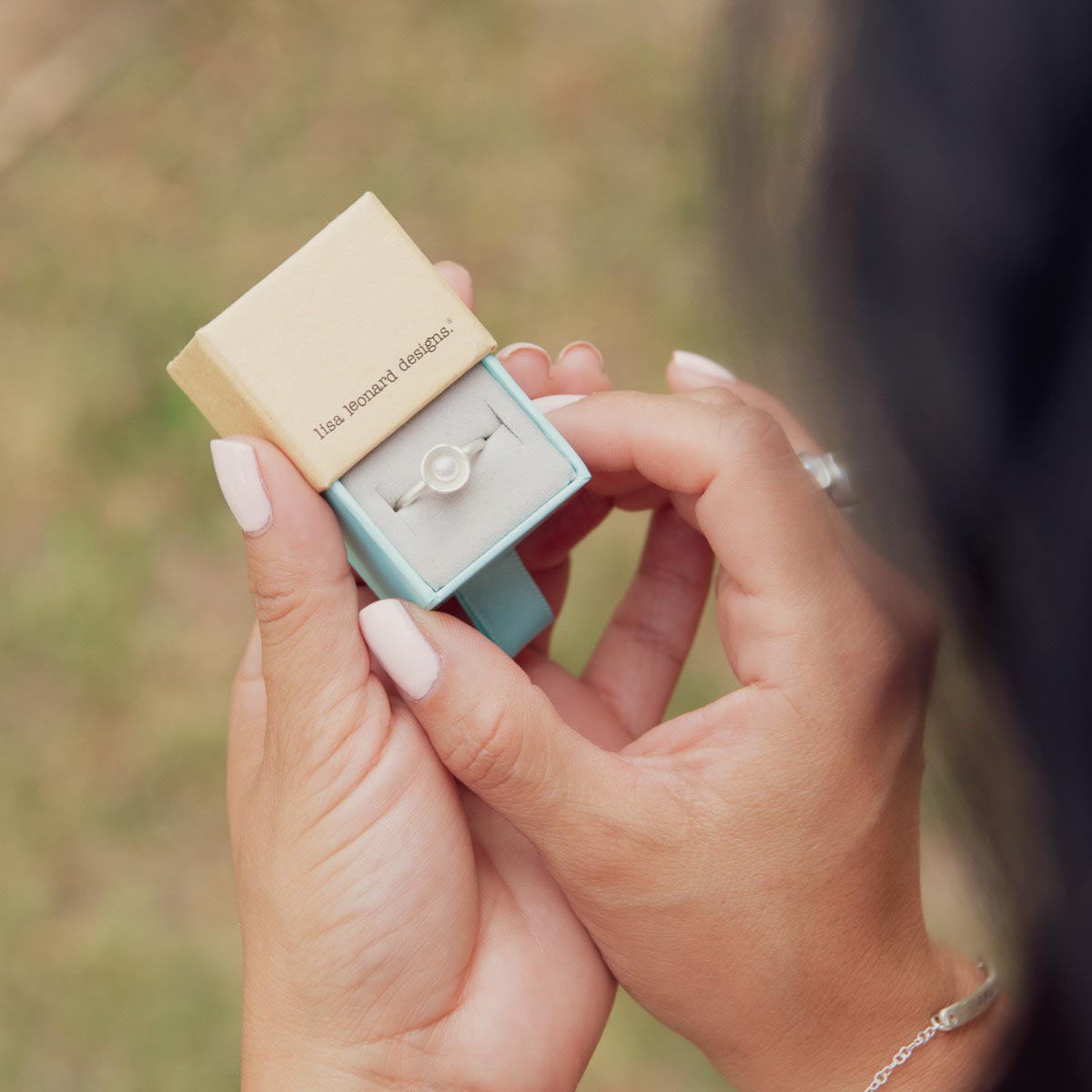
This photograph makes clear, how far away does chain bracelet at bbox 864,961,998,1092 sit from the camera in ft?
3.59

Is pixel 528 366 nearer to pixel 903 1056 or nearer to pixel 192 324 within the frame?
pixel 903 1056

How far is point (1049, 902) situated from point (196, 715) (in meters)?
1.73

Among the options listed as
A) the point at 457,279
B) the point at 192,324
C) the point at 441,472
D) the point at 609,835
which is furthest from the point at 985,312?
the point at 192,324

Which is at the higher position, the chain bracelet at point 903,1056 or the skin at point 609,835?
the skin at point 609,835

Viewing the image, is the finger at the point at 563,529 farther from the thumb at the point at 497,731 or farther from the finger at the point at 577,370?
the thumb at the point at 497,731

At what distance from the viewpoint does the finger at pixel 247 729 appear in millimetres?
1223

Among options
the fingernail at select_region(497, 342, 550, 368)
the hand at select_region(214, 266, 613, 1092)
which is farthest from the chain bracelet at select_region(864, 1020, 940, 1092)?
the fingernail at select_region(497, 342, 550, 368)

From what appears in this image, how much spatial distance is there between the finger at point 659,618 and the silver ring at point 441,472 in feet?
1.82

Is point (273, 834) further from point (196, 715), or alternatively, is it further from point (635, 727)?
point (196, 715)

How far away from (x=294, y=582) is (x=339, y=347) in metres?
0.21

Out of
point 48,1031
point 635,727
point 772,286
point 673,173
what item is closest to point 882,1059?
point 635,727

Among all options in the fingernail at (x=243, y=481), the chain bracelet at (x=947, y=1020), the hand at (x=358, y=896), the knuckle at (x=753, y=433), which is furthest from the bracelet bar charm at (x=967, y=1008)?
the fingernail at (x=243, y=481)

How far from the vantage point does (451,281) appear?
1117mm

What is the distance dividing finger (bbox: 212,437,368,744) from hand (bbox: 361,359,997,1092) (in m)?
0.05
